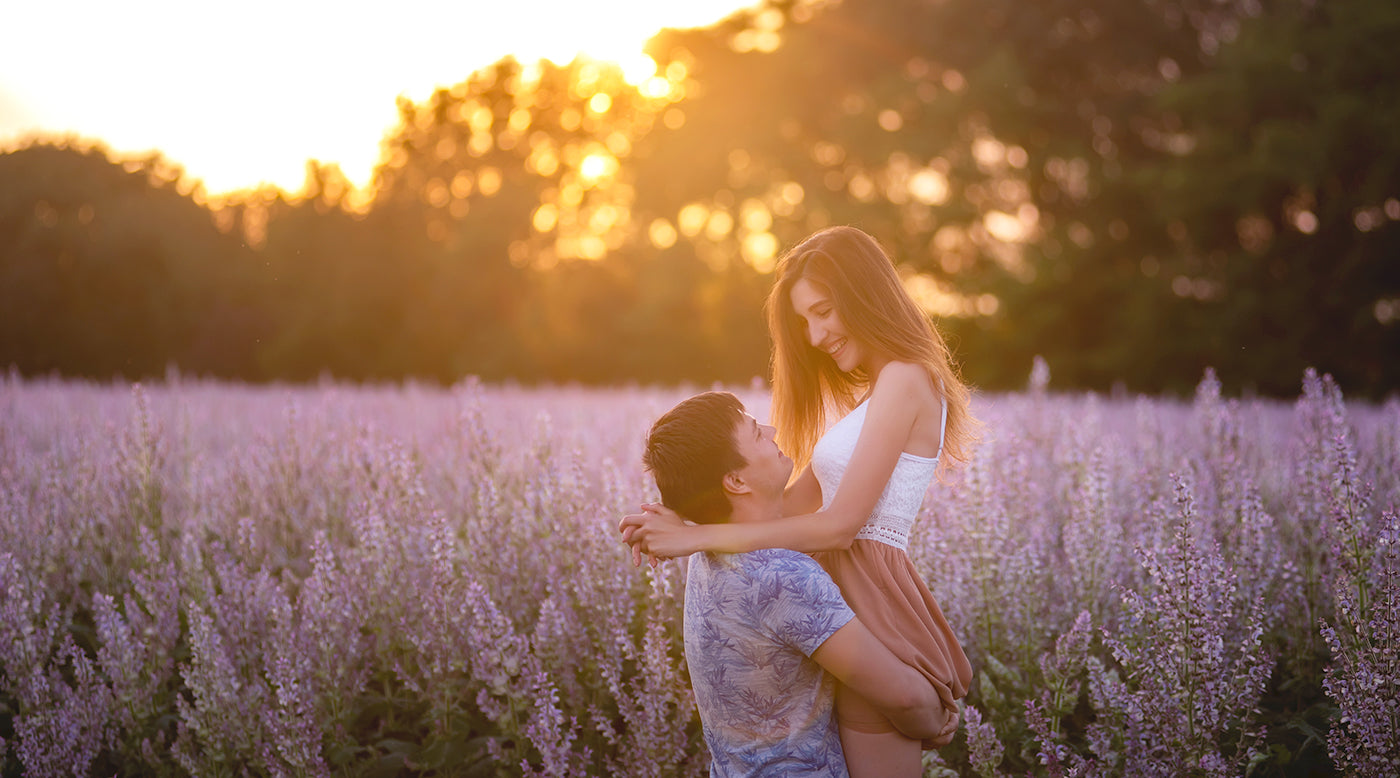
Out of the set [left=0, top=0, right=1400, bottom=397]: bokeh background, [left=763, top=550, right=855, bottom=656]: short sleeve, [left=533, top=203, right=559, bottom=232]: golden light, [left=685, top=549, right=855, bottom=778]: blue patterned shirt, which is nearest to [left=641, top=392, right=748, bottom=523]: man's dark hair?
[left=685, top=549, right=855, bottom=778]: blue patterned shirt

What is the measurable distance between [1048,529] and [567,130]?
73.5 feet

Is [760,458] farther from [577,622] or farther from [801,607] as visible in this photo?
[577,622]

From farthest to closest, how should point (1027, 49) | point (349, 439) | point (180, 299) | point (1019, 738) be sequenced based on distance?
point (180, 299), point (1027, 49), point (349, 439), point (1019, 738)

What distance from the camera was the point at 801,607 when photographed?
6.11 feet

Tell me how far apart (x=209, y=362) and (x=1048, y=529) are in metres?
→ 20.3

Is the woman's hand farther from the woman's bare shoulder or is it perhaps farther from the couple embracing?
the woman's bare shoulder

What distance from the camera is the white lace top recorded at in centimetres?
227

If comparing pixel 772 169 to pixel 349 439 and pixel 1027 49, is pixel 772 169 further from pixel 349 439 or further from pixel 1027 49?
pixel 349 439

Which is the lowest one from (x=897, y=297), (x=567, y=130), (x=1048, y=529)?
(x=1048, y=529)

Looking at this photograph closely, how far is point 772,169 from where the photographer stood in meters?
20.1

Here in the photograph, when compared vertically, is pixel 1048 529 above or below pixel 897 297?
below

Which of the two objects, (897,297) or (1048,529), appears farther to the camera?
(1048,529)

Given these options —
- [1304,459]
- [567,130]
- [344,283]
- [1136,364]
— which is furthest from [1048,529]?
[567,130]

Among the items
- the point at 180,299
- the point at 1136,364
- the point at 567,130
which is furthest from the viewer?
the point at 567,130
